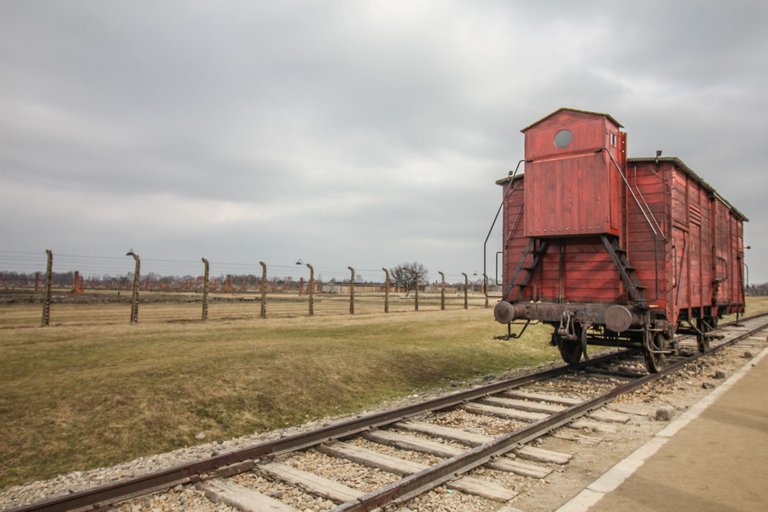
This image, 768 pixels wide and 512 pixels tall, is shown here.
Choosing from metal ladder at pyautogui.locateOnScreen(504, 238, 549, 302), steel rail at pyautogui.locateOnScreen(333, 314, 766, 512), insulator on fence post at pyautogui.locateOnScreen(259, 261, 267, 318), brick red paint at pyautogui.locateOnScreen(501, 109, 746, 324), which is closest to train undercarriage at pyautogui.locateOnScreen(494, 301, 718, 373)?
brick red paint at pyautogui.locateOnScreen(501, 109, 746, 324)

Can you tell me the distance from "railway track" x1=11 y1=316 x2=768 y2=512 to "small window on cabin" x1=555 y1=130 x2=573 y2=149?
4.88m

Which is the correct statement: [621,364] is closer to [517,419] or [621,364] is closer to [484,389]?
[484,389]

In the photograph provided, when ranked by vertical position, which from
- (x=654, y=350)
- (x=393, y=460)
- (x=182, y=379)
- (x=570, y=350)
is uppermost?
(x=654, y=350)

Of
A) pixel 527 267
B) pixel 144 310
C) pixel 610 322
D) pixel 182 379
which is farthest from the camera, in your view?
pixel 144 310

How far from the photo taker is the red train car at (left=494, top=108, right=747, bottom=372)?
31.0ft

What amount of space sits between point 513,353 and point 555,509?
10.8m

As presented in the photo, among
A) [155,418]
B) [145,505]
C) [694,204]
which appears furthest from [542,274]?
[145,505]

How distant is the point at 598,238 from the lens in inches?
388

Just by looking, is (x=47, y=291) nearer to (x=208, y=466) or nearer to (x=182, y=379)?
(x=182, y=379)

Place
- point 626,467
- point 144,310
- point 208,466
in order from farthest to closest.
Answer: point 144,310
point 626,467
point 208,466

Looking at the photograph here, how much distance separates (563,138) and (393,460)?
7.43m

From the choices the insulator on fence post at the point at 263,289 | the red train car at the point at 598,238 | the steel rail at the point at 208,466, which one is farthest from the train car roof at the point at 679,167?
the insulator on fence post at the point at 263,289

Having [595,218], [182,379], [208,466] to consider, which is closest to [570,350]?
[595,218]

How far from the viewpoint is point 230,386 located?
27.3ft
